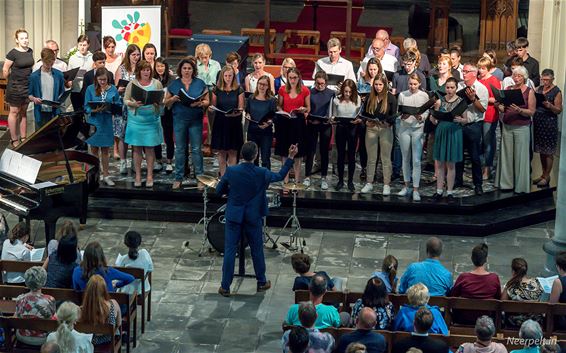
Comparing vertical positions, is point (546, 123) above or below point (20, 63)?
below

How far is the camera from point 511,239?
16.7 meters

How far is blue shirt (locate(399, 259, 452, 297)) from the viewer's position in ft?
41.7

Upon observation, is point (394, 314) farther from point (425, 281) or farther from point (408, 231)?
point (408, 231)

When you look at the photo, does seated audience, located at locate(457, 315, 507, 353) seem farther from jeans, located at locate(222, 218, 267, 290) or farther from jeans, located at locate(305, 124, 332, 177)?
jeans, located at locate(305, 124, 332, 177)

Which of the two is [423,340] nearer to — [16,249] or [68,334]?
[68,334]

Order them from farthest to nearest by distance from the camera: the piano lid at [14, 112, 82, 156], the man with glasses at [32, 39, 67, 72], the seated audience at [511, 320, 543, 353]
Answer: the man with glasses at [32, 39, 67, 72] → the piano lid at [14, 112, 82, 156] → the seated audience at [511, 320, 543, 353]

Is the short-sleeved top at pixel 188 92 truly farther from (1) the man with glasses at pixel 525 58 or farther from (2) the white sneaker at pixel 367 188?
(1) the man with glasses at pixel 525 58

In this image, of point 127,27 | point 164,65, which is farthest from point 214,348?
point 127,27

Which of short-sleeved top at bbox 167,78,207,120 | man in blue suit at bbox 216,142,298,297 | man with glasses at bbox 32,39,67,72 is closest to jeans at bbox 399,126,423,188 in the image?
short-sleeved top at bbox 167,78,207,120

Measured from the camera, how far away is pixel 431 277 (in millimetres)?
12727

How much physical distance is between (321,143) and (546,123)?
314 cm

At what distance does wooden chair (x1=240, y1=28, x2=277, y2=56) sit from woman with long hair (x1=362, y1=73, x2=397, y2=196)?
656cm

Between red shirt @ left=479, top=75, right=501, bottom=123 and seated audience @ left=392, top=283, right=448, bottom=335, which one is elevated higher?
red shirt @ left=479, top=75, right=501, bottom=123

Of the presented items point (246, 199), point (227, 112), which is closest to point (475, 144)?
point (227, 112)
